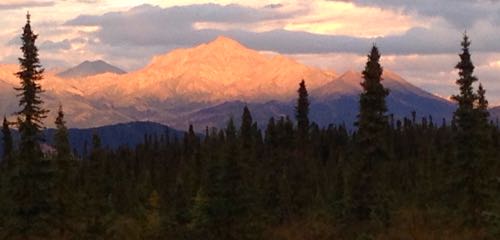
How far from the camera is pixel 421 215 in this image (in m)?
55.5

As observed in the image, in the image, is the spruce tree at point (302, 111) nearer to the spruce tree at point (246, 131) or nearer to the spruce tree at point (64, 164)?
the spruce tree at point (246, 131)

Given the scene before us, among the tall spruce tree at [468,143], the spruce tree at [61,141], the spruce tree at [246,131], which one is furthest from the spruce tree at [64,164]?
the tall spruce tree at [468,143]

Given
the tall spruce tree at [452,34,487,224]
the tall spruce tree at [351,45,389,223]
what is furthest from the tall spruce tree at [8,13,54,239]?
the tall spruce tree at [452,34,487,224]

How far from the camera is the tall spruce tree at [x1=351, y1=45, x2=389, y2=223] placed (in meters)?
45.7

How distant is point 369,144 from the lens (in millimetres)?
45969

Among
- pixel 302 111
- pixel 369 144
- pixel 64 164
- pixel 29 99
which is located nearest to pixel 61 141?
pixel 64 164

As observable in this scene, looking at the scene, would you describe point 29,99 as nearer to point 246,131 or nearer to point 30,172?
point 30,172

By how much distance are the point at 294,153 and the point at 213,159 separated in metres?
73.3

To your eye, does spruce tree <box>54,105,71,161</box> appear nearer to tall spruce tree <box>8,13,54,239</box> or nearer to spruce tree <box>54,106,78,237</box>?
spruce tree <box>54,106,78,237</box>

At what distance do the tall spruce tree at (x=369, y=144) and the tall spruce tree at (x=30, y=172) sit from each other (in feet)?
56.6

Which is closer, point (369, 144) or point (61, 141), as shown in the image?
point (369, 144)

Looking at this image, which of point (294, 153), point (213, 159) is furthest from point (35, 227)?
point (294, 153)

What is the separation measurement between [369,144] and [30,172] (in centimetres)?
1894

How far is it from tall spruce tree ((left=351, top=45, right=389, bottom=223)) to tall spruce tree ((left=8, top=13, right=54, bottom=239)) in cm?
1727
